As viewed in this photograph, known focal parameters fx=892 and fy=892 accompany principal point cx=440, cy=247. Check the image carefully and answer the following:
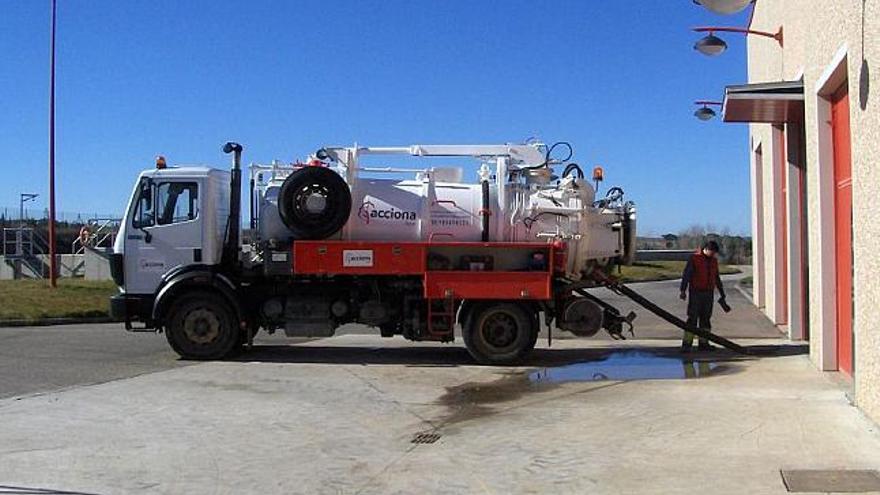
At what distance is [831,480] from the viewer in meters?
6.31

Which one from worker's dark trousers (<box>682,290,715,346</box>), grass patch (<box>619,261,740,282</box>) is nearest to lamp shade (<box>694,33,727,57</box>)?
worker's dark trousers (<box>682,290,715,346</box>)

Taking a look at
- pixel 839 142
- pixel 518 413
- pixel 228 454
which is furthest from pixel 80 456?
pixel 839 142

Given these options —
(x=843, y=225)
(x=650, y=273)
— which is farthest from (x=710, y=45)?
(x=650, y=273)

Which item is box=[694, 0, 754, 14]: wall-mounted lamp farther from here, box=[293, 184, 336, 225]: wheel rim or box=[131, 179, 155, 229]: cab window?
box=[131, 179, 155, 229]: cab window

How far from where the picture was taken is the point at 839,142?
33.8 feet

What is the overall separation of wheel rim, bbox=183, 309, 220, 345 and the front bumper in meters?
0.66

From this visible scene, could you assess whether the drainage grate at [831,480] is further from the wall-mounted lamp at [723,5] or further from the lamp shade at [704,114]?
the lamp shade at [704,114]

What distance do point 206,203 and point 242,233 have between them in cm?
72

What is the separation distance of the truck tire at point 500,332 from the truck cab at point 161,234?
4.15 metres

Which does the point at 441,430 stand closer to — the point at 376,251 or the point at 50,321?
the point at 376,251

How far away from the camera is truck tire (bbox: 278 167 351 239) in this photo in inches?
510

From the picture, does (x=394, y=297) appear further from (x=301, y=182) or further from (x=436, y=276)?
(x=301, y=182)

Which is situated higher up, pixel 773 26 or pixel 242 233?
pixel 773 26

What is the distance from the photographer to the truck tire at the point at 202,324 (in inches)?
533
